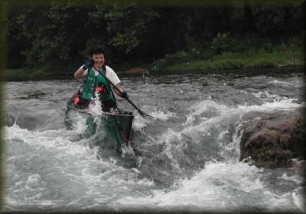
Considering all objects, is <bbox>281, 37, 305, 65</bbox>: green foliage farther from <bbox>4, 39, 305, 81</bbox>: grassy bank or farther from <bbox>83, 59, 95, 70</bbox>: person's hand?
<bbox>83, 59, 95, 70</bbox>: person's hand

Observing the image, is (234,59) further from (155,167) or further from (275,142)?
(155,167)

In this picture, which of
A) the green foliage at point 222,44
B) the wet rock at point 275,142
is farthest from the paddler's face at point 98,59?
the green foliage at point 222,44

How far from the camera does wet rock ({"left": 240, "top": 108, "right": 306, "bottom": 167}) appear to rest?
21.1ft

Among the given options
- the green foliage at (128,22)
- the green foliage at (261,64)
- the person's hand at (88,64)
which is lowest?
the green foliage at (261,64)

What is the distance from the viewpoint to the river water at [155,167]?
5.30m

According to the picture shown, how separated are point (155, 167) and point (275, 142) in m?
1.87

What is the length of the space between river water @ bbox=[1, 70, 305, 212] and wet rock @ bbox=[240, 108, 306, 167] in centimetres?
21

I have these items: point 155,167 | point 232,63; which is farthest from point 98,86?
point 232,63

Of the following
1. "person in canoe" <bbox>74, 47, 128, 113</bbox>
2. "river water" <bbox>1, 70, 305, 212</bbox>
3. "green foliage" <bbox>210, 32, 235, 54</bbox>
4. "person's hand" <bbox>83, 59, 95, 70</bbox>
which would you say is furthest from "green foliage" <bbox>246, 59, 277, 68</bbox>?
"person's hand" <bbox>83, 59, 95, 70</bbox>

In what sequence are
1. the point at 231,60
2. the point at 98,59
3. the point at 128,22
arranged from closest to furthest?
the point at 98,59 < the point at 231,60 < the point at 128,22

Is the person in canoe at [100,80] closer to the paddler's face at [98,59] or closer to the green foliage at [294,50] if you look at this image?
the paddler's face at [98,59]

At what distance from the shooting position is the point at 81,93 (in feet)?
28.0

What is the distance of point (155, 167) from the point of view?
6.66m

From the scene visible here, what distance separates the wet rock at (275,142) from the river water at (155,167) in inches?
8.3
